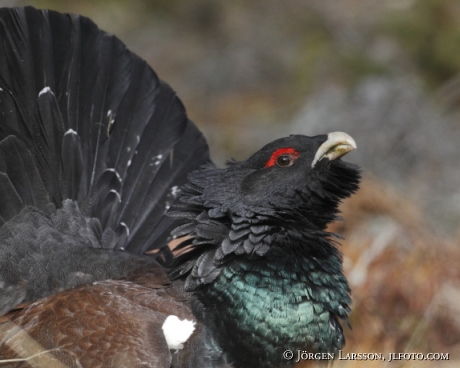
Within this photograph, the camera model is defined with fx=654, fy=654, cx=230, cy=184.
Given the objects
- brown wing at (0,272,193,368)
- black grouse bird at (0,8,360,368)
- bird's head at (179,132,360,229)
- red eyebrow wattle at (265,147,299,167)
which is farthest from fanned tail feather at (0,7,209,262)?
red eyebrow wattle at (265,147,299,167)

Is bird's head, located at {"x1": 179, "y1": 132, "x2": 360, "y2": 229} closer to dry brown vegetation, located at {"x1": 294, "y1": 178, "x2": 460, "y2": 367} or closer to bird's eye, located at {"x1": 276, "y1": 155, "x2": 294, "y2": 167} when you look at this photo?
bird's eye, located at {"x1": 276, "y1": 155, "x2": 294, "y2": 167}

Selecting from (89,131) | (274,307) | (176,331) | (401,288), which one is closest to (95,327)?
(176,331)

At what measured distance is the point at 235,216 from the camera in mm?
3490

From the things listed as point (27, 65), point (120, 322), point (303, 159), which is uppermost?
point (27, 65)

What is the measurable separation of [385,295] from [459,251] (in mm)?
1068

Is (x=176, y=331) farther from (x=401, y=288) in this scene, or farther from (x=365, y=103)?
(x=365, y=103)

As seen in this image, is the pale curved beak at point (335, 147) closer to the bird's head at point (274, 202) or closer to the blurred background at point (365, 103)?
the bird's head at point (274, 202)

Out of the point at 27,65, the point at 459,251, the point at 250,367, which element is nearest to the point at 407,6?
the point at 459,251

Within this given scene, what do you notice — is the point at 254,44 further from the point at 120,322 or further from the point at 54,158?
the point at 120,322

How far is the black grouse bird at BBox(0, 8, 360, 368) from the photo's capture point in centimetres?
328

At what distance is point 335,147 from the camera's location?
3418mm

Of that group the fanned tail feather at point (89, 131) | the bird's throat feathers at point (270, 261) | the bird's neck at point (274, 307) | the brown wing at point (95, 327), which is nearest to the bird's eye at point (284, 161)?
the bird's throat feathers at point (270, 261)

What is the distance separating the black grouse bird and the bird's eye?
0.04 feet

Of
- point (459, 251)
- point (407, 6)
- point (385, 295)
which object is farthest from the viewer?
point (407, 6)
